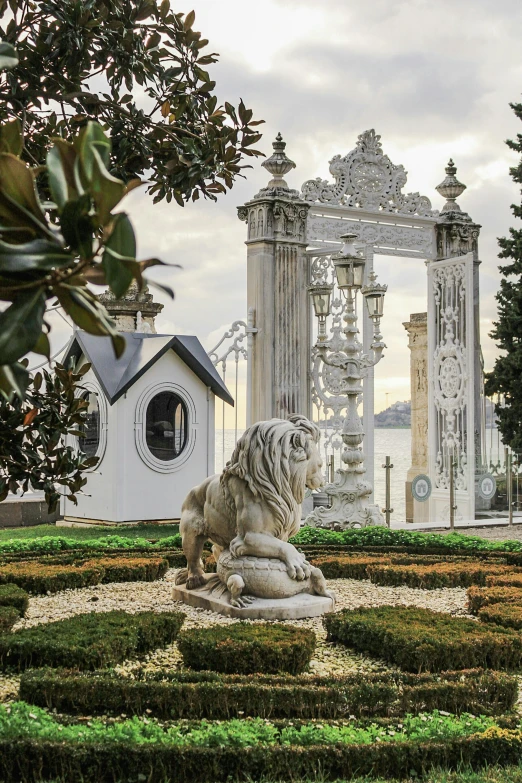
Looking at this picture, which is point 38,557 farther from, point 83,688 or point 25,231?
point 25,231

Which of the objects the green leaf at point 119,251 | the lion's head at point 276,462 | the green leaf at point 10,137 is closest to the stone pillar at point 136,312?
the lion's head at point 276,462

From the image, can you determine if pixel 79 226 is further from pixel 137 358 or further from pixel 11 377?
pixel 137 358

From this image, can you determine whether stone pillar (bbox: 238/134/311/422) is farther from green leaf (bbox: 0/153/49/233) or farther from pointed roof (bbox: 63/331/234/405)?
green leaf (bbox: 0/153/49/233)

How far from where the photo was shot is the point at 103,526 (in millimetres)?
13562

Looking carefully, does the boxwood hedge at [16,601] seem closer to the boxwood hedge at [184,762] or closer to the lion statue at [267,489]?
the lion statue at [267,489]

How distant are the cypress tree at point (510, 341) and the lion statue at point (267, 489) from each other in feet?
38.8

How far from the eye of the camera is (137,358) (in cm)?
1361

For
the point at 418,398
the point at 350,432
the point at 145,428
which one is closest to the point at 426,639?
the point at 350,432

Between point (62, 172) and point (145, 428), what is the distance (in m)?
12.3

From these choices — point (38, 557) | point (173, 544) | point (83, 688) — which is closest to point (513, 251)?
point (173, 544)

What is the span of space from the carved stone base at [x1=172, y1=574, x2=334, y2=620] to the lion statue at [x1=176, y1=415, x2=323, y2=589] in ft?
0.59

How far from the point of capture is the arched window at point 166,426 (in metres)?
13.7

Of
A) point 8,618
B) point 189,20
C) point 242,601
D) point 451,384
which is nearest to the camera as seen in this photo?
point 189,20

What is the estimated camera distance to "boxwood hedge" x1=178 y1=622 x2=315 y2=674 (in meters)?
5.03
